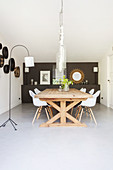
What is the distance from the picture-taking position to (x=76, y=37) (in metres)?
5.56

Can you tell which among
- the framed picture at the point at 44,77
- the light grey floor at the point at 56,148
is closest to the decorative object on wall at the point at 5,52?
the light grey floor at the point at 56,148

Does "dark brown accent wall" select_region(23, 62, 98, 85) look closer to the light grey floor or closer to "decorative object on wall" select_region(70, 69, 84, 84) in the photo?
"decorative object on wall" select_region(70, 69, 84, 84)

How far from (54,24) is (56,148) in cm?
376

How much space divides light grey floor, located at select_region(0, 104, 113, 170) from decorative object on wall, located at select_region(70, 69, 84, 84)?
15.6 ft

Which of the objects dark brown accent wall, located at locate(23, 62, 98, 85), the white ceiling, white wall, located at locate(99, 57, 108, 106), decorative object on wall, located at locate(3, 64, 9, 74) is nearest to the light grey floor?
decorative object on wall, located at locate(3, 64, 9, 74)

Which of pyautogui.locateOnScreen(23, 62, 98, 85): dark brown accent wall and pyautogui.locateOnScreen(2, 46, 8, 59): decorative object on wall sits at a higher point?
pyautogui.locateOnScreen(2, 46, 8, 59): decorative object on wall

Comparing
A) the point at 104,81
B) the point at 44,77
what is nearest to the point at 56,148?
the point at 104,81

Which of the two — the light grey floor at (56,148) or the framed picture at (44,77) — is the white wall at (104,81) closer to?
the framed picture at (44,77)

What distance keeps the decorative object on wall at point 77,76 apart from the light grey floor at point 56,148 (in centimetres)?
476

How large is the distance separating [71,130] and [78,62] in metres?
5.33

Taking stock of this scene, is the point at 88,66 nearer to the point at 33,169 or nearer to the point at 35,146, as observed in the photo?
the point at 35,146

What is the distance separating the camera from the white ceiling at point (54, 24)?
13.2 feet

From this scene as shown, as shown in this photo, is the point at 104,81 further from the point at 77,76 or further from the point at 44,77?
the point at 44,77

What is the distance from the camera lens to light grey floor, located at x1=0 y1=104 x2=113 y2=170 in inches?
73.8
